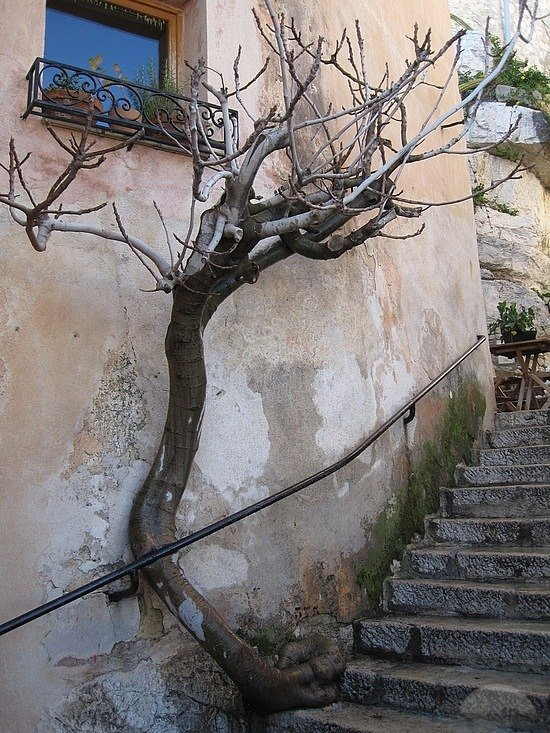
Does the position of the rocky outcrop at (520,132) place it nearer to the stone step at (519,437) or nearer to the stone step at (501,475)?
the stone step at (519,437)

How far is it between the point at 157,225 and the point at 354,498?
1817 mm

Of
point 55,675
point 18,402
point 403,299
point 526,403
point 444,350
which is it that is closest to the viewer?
point 55,675

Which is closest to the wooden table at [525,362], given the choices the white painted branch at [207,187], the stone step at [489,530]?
the stone step at [489,530]

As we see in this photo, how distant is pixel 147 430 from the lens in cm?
299

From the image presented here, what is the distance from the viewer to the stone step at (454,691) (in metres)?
2.49

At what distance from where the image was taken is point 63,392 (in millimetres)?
2803

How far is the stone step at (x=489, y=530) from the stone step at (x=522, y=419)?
58.9 inches

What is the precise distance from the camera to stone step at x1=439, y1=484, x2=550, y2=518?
386 cm

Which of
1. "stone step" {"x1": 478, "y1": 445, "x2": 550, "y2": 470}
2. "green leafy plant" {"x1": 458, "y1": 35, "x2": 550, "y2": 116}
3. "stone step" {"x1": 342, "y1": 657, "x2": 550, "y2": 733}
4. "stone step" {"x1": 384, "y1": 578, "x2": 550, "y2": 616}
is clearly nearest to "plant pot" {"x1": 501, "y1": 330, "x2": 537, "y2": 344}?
"stone step" {"x1": 478, "y1": 445, "x2": 550, "y2": 470}

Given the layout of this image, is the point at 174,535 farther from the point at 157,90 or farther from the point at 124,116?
the point at 157,90

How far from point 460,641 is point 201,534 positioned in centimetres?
132

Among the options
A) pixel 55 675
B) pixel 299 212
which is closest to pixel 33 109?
pixel 299 212

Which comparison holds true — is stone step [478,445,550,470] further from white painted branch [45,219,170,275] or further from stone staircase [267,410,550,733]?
white painted branch [45,219,170,275]

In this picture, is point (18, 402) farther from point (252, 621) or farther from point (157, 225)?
point (252, 621)
